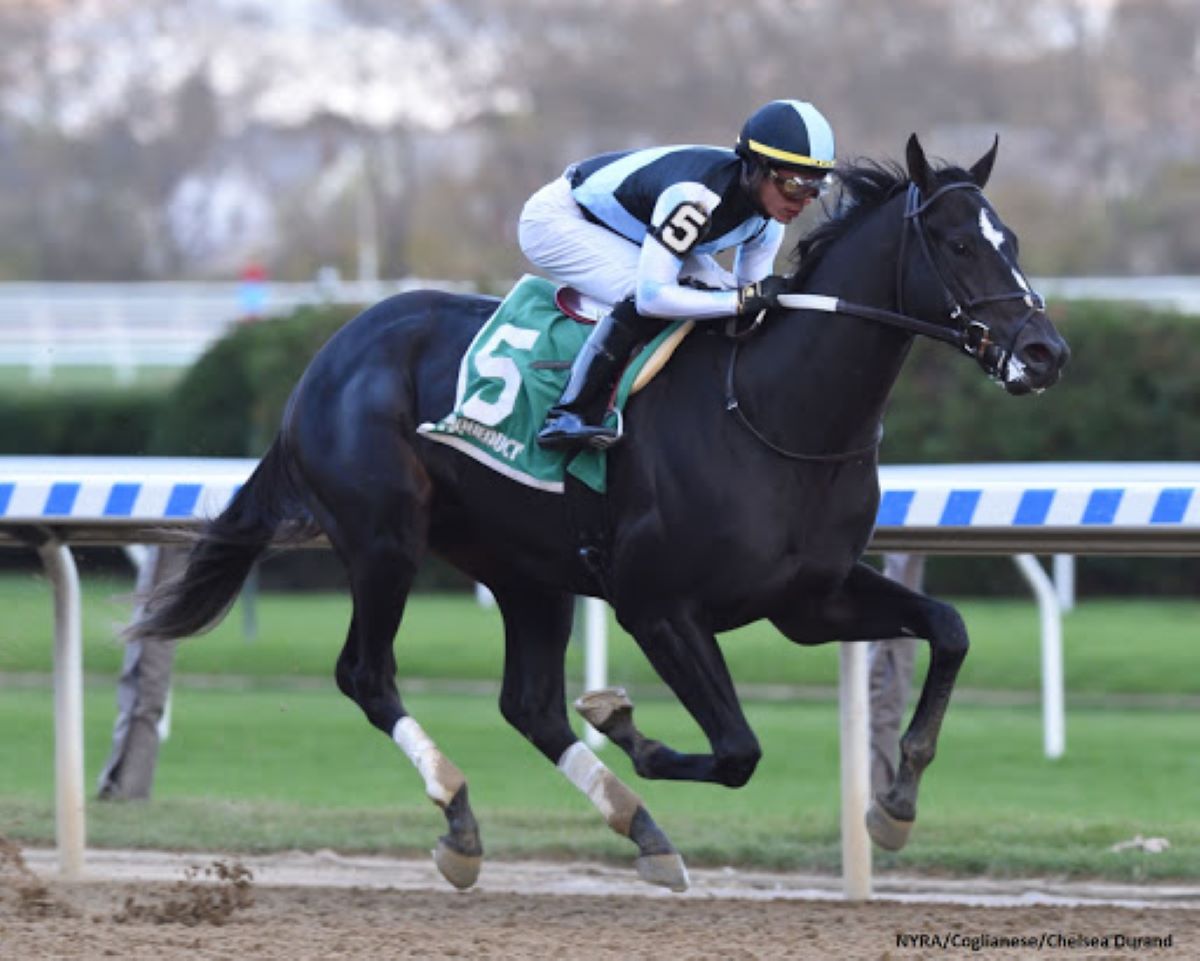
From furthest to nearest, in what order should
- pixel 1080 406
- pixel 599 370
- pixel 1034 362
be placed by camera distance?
pixel 1080 406 < pixel 599 370 < pixel 1034 362

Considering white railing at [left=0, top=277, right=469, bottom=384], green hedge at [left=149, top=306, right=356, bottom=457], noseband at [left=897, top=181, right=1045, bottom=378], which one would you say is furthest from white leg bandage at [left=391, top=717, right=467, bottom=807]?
white railing at [left=0, top=277, right=469, bottom=384]

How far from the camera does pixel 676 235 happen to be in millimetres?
5234

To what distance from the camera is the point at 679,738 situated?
30.1 ft

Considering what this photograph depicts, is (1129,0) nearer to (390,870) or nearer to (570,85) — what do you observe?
(570,85)

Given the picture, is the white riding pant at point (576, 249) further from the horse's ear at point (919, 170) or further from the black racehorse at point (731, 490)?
the horse's ear at point (919, 170)

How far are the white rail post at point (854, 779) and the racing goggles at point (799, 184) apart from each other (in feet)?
4.00

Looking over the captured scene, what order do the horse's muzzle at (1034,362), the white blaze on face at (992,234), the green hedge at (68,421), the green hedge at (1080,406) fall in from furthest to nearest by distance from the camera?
the green hedge at (68,421) → the green hedge at (1080,406) → the white blaze on face at (992,234) → the horse's muzzle at (1034,362)

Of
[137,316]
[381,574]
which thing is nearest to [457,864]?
[381,574]

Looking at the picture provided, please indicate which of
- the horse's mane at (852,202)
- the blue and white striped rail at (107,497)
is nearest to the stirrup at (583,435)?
the horse's mane at (852,202)

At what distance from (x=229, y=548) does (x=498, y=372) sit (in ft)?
3.24

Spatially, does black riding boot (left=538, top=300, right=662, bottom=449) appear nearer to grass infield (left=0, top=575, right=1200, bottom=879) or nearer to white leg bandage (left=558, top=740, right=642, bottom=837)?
white leg bandage (left=558, top=740, right=642, bottom=837)

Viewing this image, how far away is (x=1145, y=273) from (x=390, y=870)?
2868 centimetres

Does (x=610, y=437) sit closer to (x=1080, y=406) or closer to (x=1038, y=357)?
(x=1038, y=357)

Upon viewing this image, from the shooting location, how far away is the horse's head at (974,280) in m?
4.83
